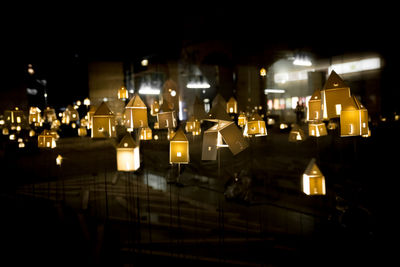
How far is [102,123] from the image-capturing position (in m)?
3.46

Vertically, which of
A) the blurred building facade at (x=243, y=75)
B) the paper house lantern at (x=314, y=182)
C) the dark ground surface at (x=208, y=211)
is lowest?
the dark ground surface at (x=208, y=211)

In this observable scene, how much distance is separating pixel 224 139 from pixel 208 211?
4712mm

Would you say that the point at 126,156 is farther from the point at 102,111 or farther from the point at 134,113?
the point at 102,111

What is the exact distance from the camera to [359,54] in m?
10.9

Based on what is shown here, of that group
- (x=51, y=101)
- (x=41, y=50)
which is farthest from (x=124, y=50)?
(x=51, y=101)

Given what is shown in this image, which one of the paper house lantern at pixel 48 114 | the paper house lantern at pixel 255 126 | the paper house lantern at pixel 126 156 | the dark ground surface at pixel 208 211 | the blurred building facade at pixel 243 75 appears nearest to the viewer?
the paper house lantern at pixel 126 156

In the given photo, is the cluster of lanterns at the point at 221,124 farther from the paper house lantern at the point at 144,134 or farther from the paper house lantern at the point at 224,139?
the paper house lantern at the point at 144,134

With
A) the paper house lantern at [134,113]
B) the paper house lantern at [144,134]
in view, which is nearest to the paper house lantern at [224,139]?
the paper house lantern at [134,113]

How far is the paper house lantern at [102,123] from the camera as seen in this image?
3443 mm

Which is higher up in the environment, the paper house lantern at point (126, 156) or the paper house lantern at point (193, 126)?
the paper house lantern at point (193, 126)

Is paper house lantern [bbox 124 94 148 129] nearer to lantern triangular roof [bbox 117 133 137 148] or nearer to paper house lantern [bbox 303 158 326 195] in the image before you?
lantern triangular roof [bbox 117 133 137 148]

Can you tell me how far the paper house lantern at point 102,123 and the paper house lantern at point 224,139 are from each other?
118cm

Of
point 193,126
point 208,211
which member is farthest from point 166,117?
point 208,211

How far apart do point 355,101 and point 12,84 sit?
5.11 metres
